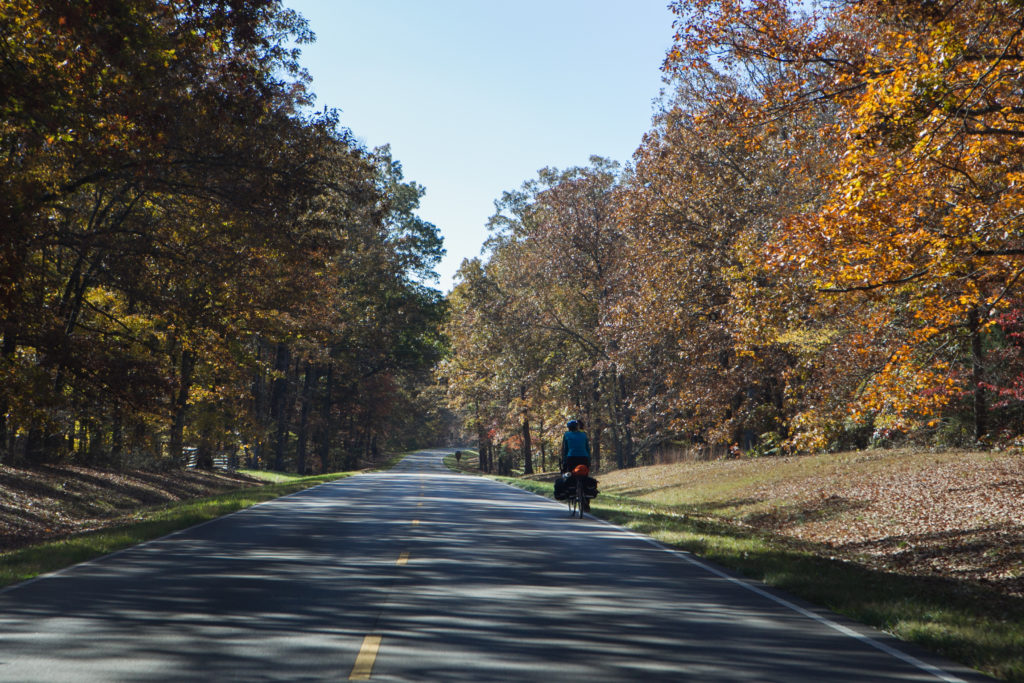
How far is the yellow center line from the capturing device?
6.07m

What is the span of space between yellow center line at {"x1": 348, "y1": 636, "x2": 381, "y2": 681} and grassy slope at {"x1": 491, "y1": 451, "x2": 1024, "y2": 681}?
4331 mm

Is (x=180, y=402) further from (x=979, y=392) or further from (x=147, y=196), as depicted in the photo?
(x=979, y=392)

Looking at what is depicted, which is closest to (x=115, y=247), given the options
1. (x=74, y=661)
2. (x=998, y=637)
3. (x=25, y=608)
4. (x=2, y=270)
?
(x=2, y=270)

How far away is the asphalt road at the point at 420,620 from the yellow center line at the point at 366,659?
22mm

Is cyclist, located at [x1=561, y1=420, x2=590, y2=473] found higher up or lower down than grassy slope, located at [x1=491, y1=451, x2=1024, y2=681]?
higher up

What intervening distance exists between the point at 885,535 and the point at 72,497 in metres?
18.4

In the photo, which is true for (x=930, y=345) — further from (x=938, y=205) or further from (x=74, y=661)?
(x=74, y=661)

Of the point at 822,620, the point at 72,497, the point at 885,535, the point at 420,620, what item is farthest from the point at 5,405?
the point at 885,535

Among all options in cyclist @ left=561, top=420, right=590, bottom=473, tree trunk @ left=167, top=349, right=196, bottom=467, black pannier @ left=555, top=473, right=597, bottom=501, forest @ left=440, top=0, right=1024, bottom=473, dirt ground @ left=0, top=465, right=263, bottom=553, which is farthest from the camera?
tree trunk @ left=167, top=349, right=196, bottom=467

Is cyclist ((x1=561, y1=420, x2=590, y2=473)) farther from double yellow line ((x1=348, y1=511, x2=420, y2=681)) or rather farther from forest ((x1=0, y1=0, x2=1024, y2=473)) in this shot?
double yellow line ((x1=348, y1=511, x2=420, y2=681))

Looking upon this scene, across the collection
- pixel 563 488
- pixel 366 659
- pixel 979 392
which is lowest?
pixel 366 659

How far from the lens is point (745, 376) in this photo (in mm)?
32844

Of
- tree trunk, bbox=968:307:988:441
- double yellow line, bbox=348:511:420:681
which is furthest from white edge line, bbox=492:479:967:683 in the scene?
tree trunk, bbox=968:307:988:441

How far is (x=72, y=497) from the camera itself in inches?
893
